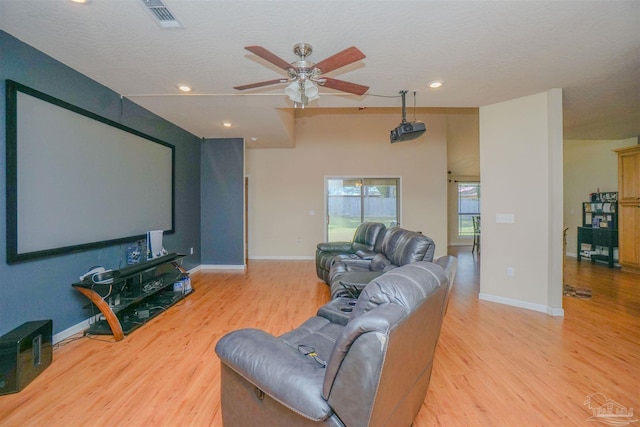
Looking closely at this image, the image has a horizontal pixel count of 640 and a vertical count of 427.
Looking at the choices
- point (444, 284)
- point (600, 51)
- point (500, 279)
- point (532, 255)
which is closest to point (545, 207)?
point (532, 255)

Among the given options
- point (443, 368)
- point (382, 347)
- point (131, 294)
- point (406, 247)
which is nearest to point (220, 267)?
point (131, 294)

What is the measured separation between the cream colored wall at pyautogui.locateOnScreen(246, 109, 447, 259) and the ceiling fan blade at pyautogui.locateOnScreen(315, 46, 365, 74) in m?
4.58

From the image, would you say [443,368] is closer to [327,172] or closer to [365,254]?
[365,254]

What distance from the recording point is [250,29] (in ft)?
6.89

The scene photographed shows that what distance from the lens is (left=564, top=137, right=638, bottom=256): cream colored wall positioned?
19.0 ft

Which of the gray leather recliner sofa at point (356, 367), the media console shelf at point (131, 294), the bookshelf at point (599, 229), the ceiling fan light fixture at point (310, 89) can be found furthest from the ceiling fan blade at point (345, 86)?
the bookshelf at point (599, 229)

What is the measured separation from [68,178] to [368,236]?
3.94 m

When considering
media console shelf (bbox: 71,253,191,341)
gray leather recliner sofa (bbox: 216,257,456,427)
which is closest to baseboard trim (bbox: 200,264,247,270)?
media console shelf (bbox: 71,253,191,341)

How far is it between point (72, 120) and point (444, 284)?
363 cm

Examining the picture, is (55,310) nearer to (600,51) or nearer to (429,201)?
(600,51)

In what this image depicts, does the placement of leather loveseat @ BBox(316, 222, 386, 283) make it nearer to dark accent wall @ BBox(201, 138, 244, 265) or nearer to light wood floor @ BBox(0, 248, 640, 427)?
light wood floor @ BBox(0, 248, 640, 427)

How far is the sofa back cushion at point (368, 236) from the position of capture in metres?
4.38

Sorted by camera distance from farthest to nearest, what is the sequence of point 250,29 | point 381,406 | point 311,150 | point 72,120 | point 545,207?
point 311,150, point 545,207, point 72,120, point 250,29, point 381,406

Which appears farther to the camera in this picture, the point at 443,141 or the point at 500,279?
the point at 443,141
